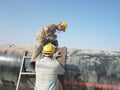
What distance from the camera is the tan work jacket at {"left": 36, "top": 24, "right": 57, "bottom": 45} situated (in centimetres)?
996

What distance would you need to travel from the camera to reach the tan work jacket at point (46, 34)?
9.96 m

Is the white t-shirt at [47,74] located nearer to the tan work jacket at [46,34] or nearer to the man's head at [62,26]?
the tan work jacket at [46,34]

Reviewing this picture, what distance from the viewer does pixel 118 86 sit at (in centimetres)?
995

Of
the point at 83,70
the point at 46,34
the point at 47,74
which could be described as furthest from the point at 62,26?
the point at 47,74

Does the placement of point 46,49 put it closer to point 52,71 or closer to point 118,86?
point 52,71

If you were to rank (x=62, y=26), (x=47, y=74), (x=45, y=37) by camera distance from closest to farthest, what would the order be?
(x=47, y=74)
(x=45, y=37)
(x=62, y=26)

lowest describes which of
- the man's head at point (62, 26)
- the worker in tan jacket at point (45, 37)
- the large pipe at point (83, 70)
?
the large pipe at point (83, 70)

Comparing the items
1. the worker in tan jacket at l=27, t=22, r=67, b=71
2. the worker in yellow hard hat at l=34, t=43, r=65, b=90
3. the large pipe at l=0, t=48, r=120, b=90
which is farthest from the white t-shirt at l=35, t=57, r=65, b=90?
the large pipe at l=0, t=48, r=120, b=90

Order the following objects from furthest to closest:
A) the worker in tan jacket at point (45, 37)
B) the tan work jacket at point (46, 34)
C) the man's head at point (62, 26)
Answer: the man's head at point (62, 26) < the tan work jacket at point (46, 34) < the worker in tan jacket at point (45, 37)

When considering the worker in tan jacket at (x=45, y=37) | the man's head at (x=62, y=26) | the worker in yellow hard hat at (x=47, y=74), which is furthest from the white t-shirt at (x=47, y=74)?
the man's head at (x=62, y=26)

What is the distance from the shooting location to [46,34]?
1012cm

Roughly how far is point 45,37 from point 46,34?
0.13 metres

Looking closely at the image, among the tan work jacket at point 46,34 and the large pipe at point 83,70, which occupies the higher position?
the tan work jacket at point 46,34

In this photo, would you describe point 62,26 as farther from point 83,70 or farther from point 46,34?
point 83,70
